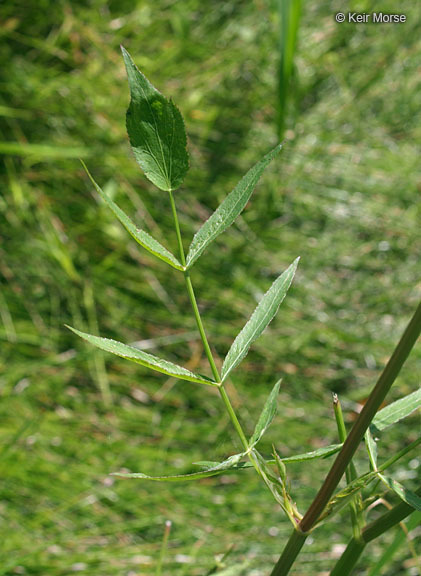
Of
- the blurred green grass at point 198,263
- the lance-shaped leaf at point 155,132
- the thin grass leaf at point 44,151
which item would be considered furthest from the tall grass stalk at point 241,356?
the thin grass leaf at point 44,151

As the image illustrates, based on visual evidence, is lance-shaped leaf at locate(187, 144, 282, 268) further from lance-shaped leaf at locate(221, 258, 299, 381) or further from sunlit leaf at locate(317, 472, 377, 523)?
sunlit leaf at locate(317, 472, 377, 523)

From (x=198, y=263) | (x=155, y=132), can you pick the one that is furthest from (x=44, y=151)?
(x=155, y=132)

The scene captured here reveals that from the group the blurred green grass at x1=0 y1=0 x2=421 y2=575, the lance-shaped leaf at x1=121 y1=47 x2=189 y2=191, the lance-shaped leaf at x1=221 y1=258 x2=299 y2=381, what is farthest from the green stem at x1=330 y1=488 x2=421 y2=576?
the blurred green grass at x1=0 y1=0 x2=421 y2=575

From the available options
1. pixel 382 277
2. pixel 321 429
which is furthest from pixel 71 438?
pixel 382 277

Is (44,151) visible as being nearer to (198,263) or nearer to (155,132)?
(198,263)

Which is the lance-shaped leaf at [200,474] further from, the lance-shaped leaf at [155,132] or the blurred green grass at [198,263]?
the blurred green grass at [198,263]

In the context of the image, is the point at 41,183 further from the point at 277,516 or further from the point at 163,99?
the point at 163,99
